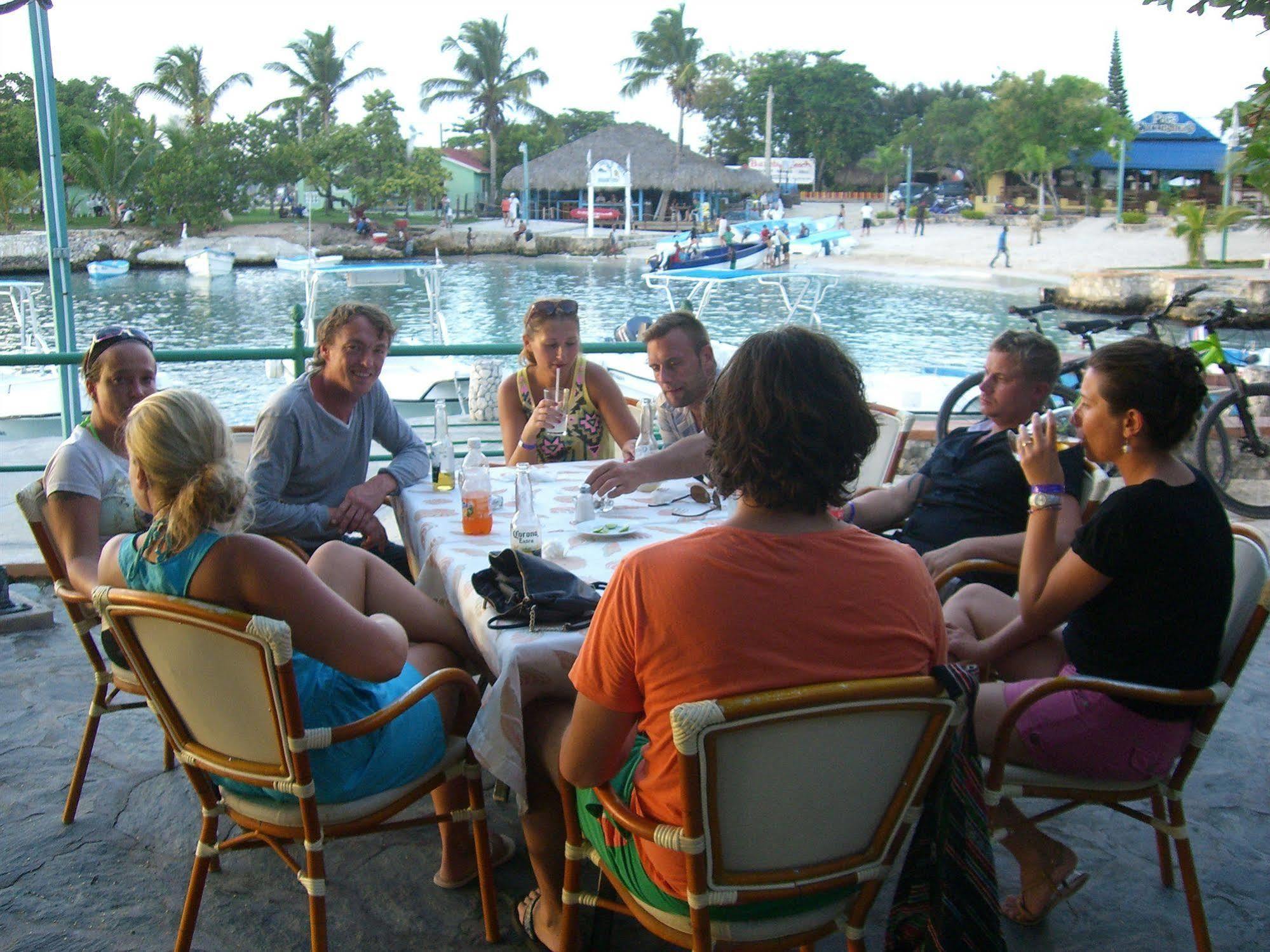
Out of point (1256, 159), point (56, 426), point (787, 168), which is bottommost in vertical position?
point (56, 426)

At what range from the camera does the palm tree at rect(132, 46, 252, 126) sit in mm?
56031

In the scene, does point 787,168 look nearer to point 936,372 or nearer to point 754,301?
point 754,301

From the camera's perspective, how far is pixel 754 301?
106 feet

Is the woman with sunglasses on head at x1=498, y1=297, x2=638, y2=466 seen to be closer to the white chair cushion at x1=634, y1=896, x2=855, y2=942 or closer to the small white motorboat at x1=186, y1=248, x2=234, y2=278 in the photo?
the white chair cushion at x1=634, y1=896, x2=855, y2=942

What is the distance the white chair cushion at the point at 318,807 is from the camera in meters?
1.88

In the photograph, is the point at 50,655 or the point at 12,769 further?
the point at 50,655

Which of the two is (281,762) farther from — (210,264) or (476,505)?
(210,264)

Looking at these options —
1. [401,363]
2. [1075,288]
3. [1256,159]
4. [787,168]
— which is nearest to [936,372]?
[401,363]

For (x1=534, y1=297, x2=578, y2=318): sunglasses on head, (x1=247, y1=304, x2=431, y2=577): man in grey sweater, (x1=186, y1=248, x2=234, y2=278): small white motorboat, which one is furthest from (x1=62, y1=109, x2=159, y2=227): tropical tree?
(x1=247, y1=304, x2=431, y2=577): man in grey sweater

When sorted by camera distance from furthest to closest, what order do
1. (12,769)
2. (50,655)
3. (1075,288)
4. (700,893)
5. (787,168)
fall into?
(787,168) < (1075,288) < (50,655) < (12,769) < (700,893)

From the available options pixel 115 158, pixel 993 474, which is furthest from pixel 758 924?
pixel 115 158

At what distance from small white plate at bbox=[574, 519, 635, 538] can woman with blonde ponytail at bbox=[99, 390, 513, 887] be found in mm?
602

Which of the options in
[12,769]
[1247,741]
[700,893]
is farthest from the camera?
[1247,741]

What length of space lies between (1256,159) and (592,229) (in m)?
48.4
